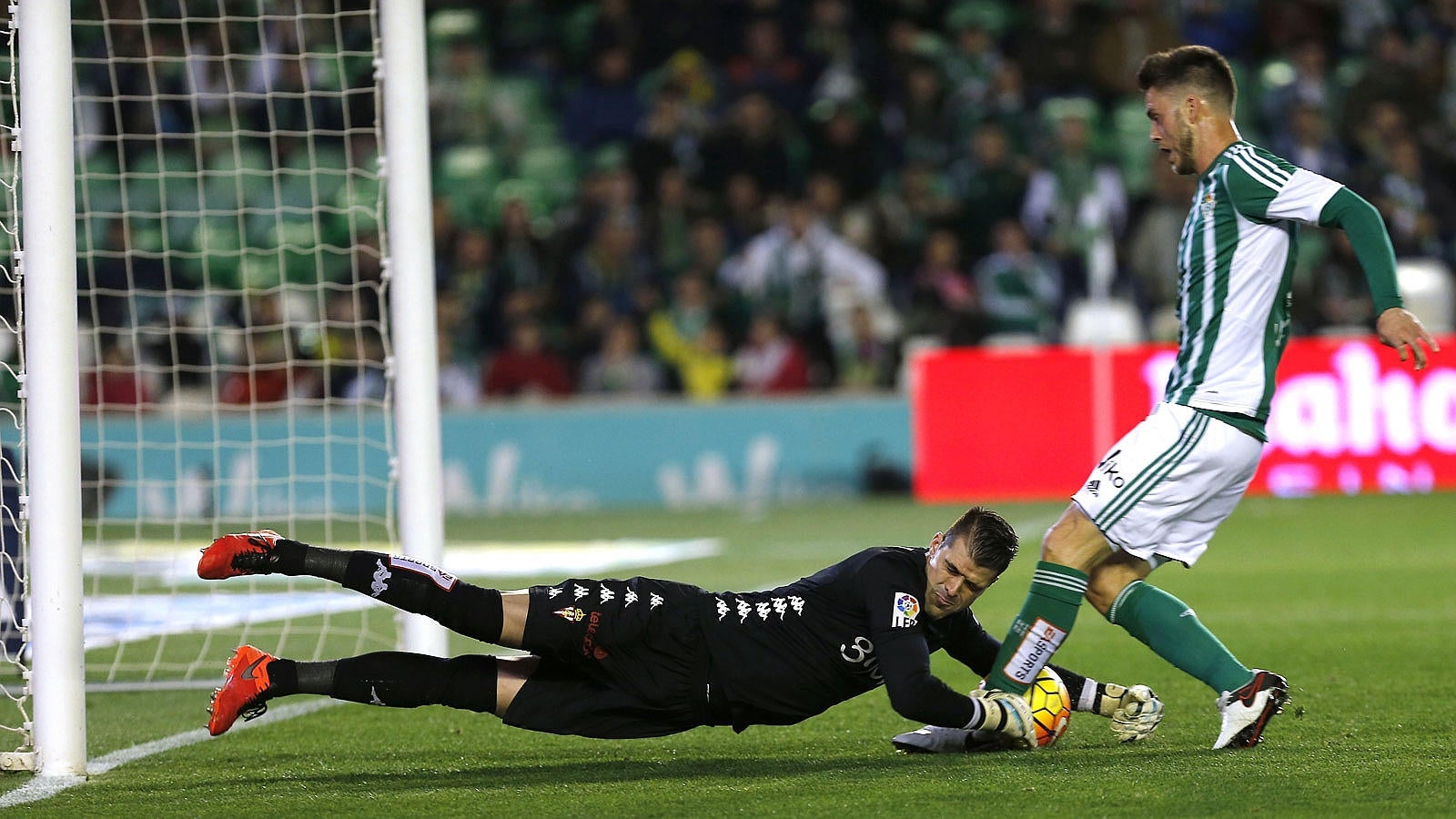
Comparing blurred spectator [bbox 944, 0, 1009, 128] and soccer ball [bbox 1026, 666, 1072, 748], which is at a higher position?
blurred spectator [bbox 944, 0, 1009, 128]

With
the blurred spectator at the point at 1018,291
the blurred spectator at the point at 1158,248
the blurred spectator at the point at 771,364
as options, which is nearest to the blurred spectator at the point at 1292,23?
the blurred spectator at the point at 1158,248

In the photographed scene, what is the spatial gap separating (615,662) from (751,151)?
11825mm

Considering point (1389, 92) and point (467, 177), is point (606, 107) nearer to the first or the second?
point (467, 177)

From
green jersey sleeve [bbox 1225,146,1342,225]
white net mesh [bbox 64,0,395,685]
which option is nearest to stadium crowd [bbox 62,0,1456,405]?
white net mesh [bbox 64,0,395,685]

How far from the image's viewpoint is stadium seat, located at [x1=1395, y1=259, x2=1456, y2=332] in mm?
13812

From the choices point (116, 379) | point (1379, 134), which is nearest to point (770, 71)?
point (1379, 134)

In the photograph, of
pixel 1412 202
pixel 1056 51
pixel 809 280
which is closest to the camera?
pixel 809 280

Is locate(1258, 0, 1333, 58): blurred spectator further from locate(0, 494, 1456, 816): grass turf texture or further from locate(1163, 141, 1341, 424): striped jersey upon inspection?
locate(1163, 141, 1341, 424): striped jersey

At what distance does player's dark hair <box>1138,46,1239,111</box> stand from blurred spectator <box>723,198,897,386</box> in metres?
9.88

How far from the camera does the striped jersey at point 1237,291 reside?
187 inches

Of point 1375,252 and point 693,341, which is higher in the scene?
Result: point 1375,252

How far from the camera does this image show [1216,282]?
15.8 ft

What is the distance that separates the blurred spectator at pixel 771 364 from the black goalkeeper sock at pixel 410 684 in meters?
9.86

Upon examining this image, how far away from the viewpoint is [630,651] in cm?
477
